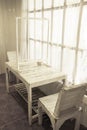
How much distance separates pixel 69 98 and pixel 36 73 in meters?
0.88

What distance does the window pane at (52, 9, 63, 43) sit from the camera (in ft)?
7.92

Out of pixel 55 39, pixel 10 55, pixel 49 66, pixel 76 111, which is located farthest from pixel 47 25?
pixel 76 111

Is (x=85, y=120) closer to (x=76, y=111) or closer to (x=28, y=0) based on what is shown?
(x=76, y=111)

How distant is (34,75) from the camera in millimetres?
2295

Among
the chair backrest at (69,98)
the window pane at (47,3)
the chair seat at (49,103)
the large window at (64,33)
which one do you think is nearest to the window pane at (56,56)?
the large window at (64,33)

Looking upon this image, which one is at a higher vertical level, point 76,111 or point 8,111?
point 76,111

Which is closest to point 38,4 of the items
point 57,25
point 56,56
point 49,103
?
point 57,25

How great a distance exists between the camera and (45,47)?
2.96m

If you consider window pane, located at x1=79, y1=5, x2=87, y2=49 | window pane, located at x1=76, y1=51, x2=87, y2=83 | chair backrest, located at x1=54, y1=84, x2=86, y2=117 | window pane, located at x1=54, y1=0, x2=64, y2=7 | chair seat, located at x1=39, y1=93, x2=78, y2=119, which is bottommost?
chair seat, located at x1=39, y1=93, x2=78, y2=119

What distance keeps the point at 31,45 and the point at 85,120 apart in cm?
209

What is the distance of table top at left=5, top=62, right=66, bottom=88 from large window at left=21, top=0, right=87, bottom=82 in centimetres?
19

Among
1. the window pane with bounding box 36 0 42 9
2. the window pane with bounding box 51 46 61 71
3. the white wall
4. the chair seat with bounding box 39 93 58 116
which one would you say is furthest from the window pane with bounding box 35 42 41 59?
the chair seat with bounding box 39 93 58 116

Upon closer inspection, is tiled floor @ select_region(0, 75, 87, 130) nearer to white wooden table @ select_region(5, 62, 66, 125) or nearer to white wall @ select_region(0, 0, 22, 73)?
white wooden table @ select_region(5, 62, 66, 125)

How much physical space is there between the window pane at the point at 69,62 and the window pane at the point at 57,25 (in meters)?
0.29
